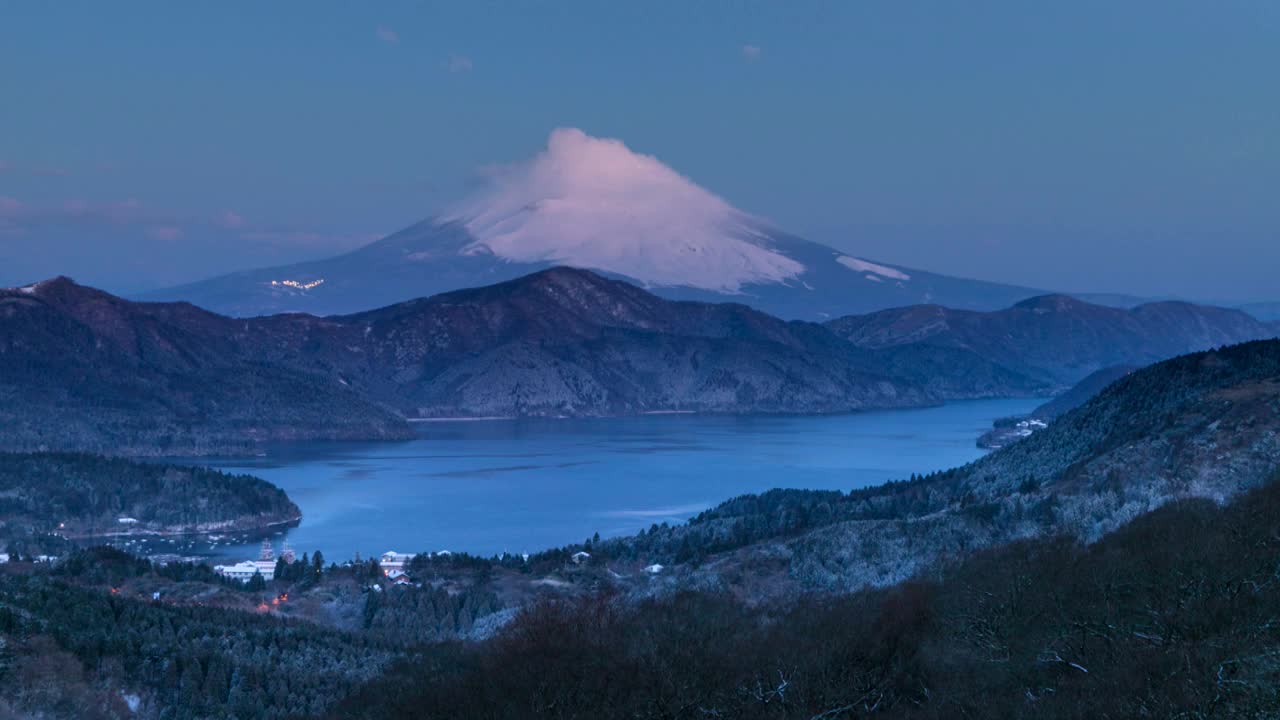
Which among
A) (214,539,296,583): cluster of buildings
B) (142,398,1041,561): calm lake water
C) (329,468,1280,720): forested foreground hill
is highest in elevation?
(329,468,1280,720): forested foreground hill

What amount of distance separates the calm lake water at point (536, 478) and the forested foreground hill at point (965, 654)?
60.4 metres

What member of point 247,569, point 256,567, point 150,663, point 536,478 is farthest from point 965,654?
point 536,478

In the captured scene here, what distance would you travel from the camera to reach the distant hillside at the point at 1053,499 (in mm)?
47156

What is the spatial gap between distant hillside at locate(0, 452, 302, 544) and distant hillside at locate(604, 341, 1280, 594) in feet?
157

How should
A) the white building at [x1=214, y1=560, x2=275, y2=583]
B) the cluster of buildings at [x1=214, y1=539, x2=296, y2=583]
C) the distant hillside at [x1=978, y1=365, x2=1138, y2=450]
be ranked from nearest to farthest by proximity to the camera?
1. the cluster of buildings at [x1=214, y1=539, x2=296, y2=583]
2. the white building at [x1=214, y1=560, x2=275, y2=583]
3. the distant hillside at [x1=978, y1=365, x2=1138, y2=450]

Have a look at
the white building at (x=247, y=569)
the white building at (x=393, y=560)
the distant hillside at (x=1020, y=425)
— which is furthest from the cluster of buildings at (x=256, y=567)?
the distant hillside at (x=1020, y=425)

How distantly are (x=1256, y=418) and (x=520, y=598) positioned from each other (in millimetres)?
33348

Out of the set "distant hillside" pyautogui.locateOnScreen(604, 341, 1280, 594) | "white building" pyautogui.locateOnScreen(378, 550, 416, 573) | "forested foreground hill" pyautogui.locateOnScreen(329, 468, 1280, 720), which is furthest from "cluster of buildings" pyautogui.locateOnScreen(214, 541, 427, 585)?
"forested foreground hill" pyautogui.locateOnScreen(329, 468, 1280, 720)

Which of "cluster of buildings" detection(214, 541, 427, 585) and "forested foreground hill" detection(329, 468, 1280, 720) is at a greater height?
"forested foreground hill" detection(329, 468, 1280, 720)

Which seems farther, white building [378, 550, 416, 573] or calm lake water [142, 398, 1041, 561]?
calm lake water [142, 398, 1041, 561]

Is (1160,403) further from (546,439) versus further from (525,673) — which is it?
(546,439)

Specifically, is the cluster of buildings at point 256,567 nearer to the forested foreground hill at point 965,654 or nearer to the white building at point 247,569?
the white building at point 247,569

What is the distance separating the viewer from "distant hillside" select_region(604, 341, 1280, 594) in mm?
47156

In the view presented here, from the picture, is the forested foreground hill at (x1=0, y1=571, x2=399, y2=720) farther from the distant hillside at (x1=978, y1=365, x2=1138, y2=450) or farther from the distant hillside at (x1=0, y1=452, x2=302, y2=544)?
the distant hillside at (x1=978, y1=365, x2=1138, y2=450)
